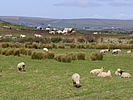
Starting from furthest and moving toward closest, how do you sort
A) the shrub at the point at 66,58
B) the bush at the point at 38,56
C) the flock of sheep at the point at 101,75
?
the bush at the point at 38,56
the shrub at the point at 66,58
the flock of sheep at the point at 101,75

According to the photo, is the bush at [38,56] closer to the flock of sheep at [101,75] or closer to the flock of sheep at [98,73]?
the flock of sheep at [98,73]

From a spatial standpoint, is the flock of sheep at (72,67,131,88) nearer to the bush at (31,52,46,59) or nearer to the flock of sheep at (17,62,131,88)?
the flock of sheep at (17,62,131,88)

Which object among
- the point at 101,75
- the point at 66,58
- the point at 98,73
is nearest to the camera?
the point at 101,75

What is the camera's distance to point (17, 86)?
11.4 m

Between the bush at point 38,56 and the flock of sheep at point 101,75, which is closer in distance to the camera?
the flock of sheep at point 101,75

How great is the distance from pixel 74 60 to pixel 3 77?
31.9ft

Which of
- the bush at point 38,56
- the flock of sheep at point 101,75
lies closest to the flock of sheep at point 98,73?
the flock of sheep at point 101,75

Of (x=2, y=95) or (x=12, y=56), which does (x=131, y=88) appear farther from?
(x=12, y=56)

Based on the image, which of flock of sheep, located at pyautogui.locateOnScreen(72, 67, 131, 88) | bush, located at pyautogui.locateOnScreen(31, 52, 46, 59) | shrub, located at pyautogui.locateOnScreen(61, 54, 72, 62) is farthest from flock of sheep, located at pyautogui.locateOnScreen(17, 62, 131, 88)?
bush, located at pyautogui.locateOnScreen(31, 52, 46, 59)

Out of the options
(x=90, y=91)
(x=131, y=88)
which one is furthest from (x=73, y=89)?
(x=131, y=88)

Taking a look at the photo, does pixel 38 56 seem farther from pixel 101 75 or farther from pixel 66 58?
pixel 101 75

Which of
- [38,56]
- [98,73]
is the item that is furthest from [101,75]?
[38,56]

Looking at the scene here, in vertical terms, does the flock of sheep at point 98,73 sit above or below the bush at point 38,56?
above

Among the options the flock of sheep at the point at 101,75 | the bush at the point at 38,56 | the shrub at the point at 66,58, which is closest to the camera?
the flock of sheep at the point at 101,75
